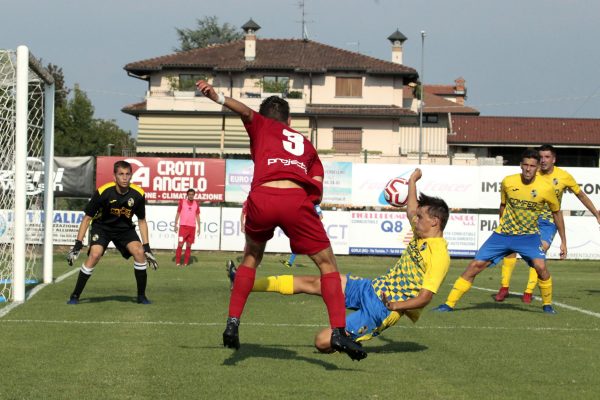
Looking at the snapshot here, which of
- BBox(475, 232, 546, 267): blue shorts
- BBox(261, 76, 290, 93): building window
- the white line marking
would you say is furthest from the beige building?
BBox(475, 232, 546, 267): blue shorts

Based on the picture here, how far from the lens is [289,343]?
917 centimetres

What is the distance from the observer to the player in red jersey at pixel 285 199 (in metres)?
7.27

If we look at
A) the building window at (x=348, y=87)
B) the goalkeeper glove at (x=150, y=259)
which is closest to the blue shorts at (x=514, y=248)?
the goalkeeper glove at (x=150, y=259)

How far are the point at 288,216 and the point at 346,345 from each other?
1.03m

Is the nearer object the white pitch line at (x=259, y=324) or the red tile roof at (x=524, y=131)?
the white pitch line at (x=259, y=324)

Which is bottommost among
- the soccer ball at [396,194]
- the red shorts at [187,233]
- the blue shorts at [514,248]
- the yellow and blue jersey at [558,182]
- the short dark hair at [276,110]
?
the red shorts at [187,233]

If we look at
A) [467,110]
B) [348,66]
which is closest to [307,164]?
[348,66]

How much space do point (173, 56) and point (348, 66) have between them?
11.4 meters

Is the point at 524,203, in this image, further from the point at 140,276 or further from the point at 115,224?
the point at 115,224

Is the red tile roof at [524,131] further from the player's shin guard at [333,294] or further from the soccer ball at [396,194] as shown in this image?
the player's shin guard at [333,294]

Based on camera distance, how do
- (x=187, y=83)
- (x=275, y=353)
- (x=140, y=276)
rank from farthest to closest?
(x=187, y=83)
(x=140, y=276)
(x=275, y=353)

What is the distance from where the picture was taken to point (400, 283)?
7.94 meters

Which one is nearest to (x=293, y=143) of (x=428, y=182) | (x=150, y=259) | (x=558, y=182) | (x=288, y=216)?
(x=288, y=216)

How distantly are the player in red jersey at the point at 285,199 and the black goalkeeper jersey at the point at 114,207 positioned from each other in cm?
551
